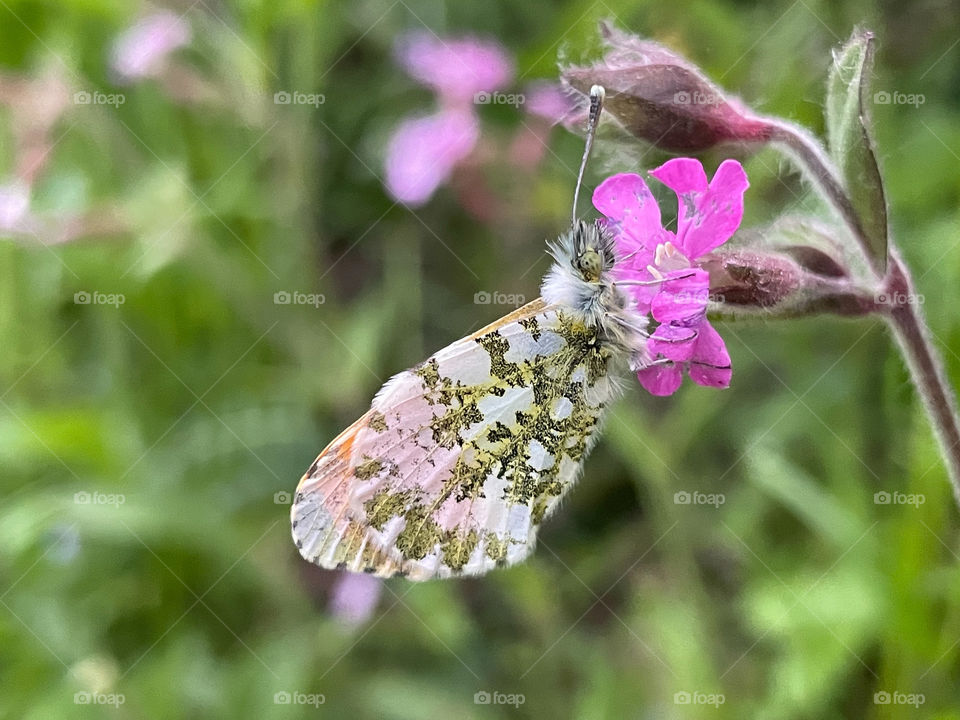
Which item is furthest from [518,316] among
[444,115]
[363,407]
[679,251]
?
[444,115]

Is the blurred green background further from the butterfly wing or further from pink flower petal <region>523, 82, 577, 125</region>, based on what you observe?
the butterfly wing

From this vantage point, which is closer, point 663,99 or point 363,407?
point 663,99

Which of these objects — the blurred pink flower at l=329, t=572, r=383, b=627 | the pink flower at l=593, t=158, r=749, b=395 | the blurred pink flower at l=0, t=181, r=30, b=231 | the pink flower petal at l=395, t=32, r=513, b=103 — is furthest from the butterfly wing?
the blurred pink flower at l=0, t=181, r=30, b=231

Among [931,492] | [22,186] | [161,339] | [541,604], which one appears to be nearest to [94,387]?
[161,339]

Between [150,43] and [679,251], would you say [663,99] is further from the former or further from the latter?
[150,43]

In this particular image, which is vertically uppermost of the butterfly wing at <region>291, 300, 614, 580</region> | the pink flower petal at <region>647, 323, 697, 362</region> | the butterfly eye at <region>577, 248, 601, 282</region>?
the butterfly eye at <region>577, 248, 601, 282</region>

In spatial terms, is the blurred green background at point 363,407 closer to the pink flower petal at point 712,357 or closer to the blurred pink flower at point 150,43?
the blurred pink flower at point 150,43

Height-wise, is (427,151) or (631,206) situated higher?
(427,151)
